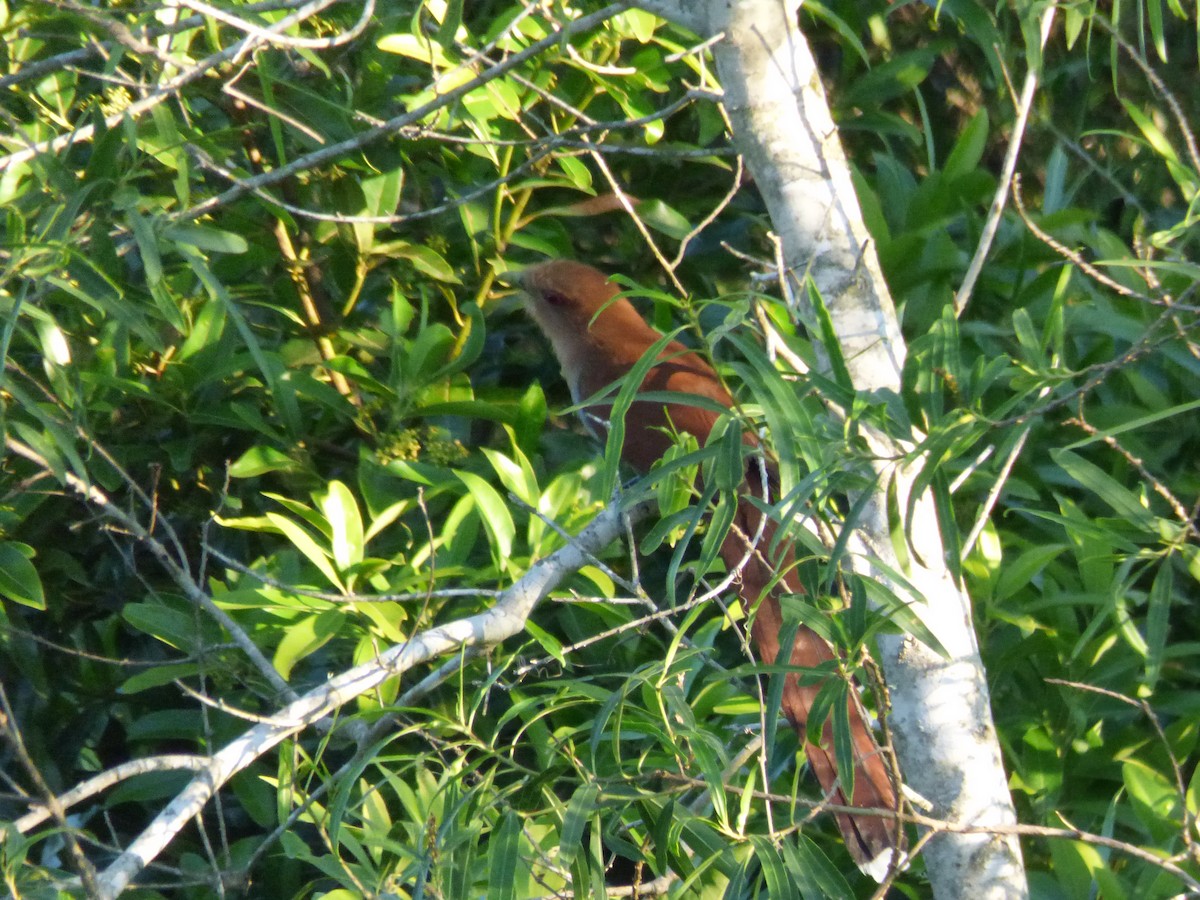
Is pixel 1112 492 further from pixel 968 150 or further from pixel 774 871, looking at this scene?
pixel 968 150

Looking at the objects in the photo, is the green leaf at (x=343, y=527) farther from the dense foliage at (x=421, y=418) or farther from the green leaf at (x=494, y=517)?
the green leaf at (x=494, y=517)

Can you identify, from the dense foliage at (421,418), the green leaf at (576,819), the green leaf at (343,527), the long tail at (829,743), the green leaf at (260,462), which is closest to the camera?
the green leaf at (576,819)

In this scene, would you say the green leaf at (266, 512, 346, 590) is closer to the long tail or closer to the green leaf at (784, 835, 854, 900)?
the long tail

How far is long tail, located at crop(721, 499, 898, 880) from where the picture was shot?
6.29 feet

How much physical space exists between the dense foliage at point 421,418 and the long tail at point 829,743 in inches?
4.2

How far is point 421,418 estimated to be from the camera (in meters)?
2.76

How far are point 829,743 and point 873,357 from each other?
2.39ft

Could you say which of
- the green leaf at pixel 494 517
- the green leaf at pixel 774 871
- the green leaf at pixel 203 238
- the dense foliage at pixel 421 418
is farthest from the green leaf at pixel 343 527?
the green leaf at pixel 774 871

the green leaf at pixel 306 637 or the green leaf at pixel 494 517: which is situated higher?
the green leaf at pixel 494 517

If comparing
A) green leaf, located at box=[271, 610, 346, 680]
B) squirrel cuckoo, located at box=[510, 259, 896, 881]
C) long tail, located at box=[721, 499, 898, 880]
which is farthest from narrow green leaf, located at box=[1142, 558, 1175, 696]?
green leaf, located at box=[271, 610, 346, 680]

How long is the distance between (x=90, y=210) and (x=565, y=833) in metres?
1.34

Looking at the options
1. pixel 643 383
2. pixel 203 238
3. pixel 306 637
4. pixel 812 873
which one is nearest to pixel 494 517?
pixel 306 637

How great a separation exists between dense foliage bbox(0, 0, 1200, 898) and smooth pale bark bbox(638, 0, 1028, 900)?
86 mm

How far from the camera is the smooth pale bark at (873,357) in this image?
1771mm
